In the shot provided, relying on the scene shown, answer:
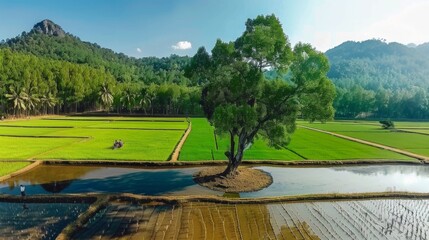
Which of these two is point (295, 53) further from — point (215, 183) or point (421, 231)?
point (421, 231)

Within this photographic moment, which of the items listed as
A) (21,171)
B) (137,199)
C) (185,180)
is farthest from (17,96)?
(137,199)

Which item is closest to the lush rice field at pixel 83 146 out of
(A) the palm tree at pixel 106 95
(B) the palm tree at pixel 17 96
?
(B) the palm tree at pixel 17 96

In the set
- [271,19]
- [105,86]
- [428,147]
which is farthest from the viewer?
[105,86]

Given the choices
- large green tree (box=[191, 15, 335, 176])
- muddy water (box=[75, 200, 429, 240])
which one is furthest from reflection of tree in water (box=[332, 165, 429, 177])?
large green tree (box=[191, 15, 335, 176])

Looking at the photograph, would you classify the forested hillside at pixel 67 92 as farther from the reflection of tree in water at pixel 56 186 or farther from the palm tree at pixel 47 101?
the reflection of tree in water at pixel 56 186

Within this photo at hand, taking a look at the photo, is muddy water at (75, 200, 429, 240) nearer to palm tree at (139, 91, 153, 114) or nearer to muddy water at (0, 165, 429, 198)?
muddy water at (0, 165, 429, 198)

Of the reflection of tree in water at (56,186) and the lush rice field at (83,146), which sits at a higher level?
the lush rice field at (83,146)

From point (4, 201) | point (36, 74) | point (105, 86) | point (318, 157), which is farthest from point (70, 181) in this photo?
point (105, 86)
